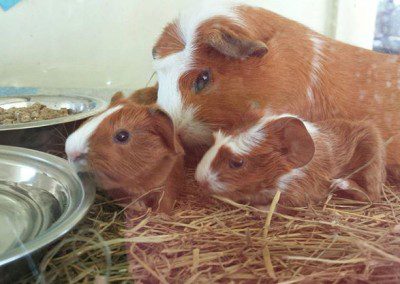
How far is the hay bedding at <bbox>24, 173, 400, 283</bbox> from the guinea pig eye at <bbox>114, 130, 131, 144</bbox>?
6.3 inches

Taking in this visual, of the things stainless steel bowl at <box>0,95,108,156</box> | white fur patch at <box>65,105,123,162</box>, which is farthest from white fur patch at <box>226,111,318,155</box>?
stainless steel bowl at <box>0,95,108,156</box>

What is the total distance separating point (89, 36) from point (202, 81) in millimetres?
914

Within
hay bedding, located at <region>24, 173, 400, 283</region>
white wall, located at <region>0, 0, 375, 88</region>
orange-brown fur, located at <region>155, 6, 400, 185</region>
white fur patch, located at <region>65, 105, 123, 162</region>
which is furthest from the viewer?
white wall, located at <region>0, 0, 375, 88</region>

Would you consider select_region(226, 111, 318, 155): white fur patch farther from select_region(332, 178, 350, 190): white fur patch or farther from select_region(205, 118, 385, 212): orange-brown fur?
select_region(332, 178, 350, 190): white fur patch

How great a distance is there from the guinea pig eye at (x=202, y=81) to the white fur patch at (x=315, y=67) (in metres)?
0.31

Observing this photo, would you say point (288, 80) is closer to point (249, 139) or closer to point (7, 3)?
point (249, 139)

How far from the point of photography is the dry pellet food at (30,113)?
1812mm

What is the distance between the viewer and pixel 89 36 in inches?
76.5

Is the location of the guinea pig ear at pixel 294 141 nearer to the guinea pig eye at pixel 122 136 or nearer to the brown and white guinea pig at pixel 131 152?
the brown and white guinea pig at pixel 131 152

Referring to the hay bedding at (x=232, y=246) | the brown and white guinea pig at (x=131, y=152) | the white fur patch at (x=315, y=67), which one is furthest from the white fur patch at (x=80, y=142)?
the white fur patch at (x=315, y=67)

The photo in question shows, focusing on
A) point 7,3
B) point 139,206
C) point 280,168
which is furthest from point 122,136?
point 7,3

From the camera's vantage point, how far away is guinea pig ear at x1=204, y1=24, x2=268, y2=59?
116 centimetres

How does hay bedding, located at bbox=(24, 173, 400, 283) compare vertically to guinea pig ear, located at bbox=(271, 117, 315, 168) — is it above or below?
below

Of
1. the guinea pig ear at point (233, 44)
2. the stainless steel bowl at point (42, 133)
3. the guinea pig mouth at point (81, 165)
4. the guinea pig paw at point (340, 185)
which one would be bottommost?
the stainless steel bowl at point (42, 133)
